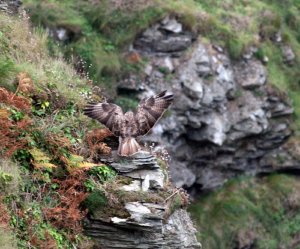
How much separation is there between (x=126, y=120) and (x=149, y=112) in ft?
1.30

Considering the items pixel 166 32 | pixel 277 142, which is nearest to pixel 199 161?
pixel 277 142

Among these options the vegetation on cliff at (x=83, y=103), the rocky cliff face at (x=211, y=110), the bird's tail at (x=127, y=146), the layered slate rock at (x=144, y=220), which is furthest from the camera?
the rocky cliff face at (x=211, y=110)

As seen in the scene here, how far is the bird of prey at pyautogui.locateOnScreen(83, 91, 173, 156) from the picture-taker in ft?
25.1

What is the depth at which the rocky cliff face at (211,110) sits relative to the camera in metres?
14.4

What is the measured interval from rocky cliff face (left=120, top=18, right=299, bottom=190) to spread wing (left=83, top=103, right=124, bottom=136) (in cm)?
599

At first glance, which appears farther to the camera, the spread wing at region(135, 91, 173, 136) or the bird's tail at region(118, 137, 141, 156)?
the spread wing at region(135, 91, 173, 136)

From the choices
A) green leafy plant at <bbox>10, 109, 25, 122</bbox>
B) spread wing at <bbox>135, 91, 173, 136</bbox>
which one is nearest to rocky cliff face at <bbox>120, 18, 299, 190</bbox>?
spread wing at <bbox>135, 91, 173, 136</bbox>

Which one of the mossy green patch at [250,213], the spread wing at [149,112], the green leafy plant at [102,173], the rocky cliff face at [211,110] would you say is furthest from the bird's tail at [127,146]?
the mossy green patch at [250,213]

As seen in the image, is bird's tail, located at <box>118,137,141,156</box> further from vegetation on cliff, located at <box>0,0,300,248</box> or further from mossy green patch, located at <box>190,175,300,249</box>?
mossy green patch, located at <box>190,175,300,249</box>

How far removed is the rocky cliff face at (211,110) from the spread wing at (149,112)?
5.67 meters

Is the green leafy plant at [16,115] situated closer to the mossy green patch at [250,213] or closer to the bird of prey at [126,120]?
the bird of prey at [126,120]

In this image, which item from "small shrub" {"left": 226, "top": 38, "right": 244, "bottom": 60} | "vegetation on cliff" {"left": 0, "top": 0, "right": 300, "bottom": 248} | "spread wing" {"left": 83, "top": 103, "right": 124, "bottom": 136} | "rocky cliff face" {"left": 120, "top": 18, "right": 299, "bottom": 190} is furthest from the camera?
"small shrub" {"left": 226, "top": 38, "right": 244, "bottom": 60}

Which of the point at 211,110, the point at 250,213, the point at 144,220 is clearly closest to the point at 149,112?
the point at 144,220

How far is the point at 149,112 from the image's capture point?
26.1ft
